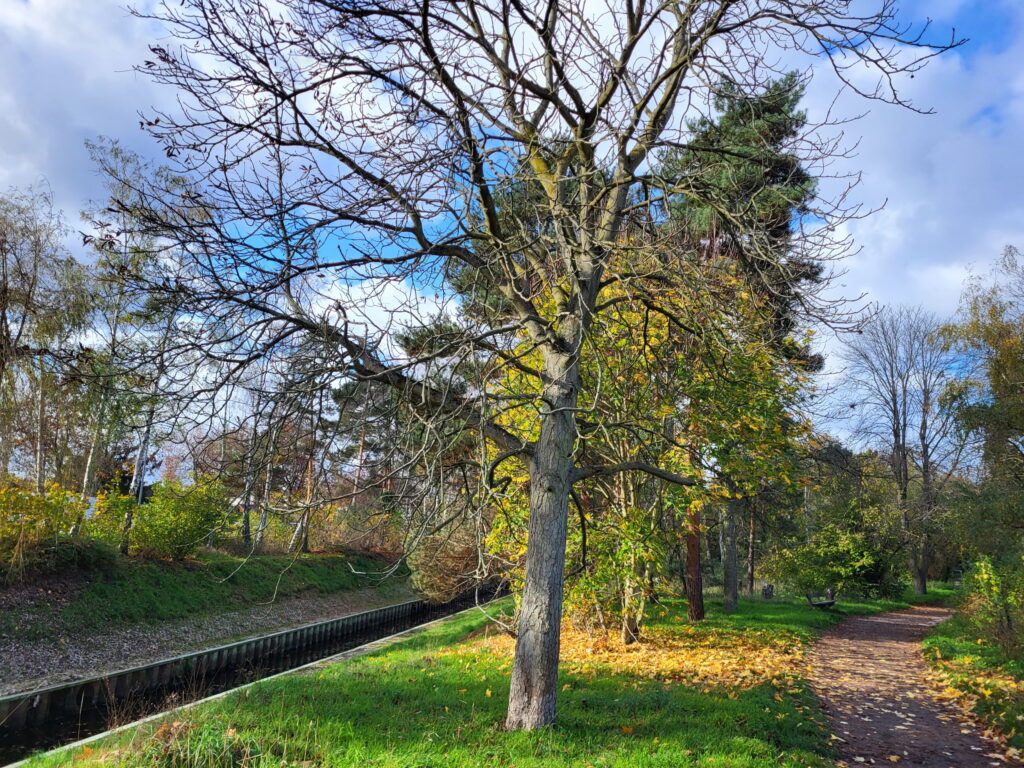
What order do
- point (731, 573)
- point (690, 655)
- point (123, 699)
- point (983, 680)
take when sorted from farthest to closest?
point (731, 573) < point (123, 699) < point (690, 655) < point (983, 680)

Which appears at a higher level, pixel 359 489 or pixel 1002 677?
pixel 359 489

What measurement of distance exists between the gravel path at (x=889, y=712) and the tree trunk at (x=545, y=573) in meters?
2.87

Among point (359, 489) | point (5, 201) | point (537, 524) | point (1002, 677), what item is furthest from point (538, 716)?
point (5, 201)

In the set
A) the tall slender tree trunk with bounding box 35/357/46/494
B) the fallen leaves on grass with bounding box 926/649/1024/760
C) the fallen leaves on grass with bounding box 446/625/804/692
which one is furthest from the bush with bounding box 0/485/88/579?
the fallen leaves on grass with bounding box 926/649/1024/760

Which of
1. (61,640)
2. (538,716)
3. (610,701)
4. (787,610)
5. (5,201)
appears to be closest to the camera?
(538,716)

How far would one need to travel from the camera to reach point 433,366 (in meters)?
6.14

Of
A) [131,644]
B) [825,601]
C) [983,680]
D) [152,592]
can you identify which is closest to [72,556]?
[152,592]

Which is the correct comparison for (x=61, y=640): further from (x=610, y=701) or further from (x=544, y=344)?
(x=544, y=344)

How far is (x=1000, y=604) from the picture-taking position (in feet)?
34.1

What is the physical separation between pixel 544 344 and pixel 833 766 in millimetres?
4443

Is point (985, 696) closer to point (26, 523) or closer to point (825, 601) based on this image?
point (825, 601)

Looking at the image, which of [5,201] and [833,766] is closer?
[833,766]

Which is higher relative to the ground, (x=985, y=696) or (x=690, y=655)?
(x=985, y=696)

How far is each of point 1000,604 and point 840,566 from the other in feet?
31.5
